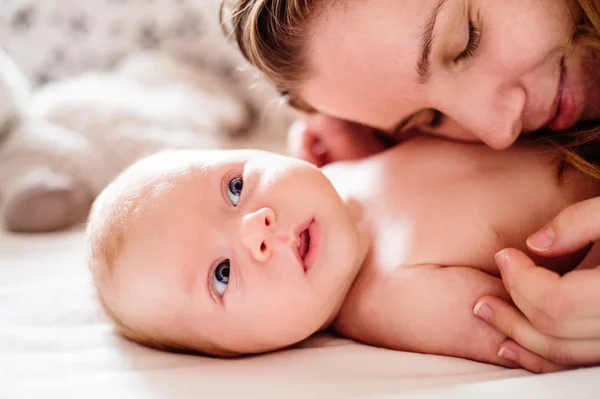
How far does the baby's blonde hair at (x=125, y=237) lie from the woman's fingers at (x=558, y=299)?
0.43m

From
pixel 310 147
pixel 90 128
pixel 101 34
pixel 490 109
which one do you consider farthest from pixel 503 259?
pixel 101 34

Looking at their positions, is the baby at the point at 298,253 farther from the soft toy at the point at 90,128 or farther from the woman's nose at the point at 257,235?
the soft toy at the point at 90,128

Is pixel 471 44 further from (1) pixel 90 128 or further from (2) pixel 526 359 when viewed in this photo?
(1) pixel 90 128

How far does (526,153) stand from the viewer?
40.3 inches

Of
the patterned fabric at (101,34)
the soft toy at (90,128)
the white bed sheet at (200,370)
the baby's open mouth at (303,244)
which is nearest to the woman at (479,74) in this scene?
the white bed sheet at (200,370)

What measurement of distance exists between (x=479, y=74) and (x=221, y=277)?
477 millimetres

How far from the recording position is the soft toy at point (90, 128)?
56.7 inches

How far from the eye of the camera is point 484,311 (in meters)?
0.84

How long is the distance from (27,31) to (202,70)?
526 mm

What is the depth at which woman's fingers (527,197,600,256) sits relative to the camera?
0.76 meters

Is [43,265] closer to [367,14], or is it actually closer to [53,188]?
[53,188]

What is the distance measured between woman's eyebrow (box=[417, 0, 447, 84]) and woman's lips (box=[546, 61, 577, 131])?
0.21 meters

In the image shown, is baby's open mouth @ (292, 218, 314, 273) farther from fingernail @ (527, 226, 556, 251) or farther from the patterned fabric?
the patterned fabric

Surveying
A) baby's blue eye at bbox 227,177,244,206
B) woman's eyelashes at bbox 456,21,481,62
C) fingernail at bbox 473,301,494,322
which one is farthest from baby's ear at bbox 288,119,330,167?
fingernail at bbox 473,301,494,322
